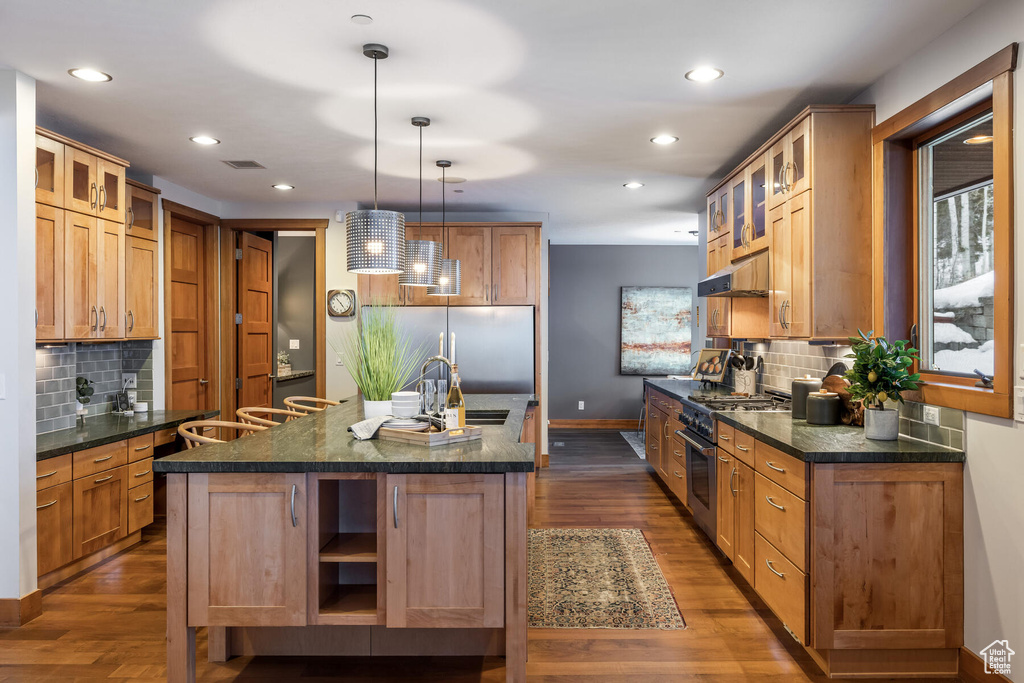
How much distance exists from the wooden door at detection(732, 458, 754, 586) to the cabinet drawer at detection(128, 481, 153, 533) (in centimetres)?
349

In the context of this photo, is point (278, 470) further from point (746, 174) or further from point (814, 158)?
point (746, 174)

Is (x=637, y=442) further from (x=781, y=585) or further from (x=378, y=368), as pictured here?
(x=378, y=368)

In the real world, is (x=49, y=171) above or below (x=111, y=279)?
above

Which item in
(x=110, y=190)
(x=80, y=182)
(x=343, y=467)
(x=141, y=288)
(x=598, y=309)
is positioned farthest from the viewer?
(x=598, y=309)

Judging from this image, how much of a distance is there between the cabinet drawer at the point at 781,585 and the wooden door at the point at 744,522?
0.08 metres

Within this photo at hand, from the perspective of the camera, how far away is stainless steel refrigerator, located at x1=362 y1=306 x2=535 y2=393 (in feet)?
19.7

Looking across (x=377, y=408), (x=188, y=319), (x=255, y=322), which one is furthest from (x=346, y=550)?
(x=255, y=322)

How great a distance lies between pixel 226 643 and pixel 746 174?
3756 millimetres

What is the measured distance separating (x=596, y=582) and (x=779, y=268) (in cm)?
195

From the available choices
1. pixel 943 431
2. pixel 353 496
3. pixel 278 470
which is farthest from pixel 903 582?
pixel 278 470

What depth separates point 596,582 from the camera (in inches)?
138

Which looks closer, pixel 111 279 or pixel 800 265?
pixel 800 265

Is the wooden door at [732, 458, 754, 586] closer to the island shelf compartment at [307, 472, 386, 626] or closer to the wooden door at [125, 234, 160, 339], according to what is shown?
the island shelf compartment at [307, 472, 386, 626]

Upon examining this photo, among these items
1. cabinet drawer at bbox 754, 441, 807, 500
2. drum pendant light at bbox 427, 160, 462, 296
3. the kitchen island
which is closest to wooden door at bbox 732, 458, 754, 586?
cabinet drawer at bbox 754, 441, 807, 500
